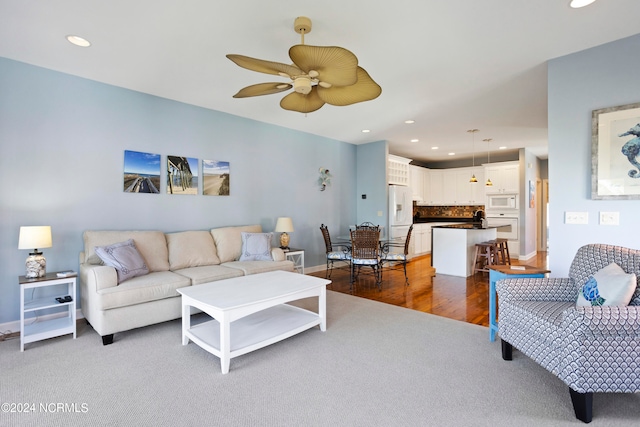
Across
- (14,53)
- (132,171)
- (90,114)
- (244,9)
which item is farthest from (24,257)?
(244,9)

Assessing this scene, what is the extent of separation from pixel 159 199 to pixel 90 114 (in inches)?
47.2

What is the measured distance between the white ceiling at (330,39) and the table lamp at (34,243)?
5.50ft

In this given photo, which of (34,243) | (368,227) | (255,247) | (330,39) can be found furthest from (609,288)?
(34,243)

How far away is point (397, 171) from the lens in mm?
7648

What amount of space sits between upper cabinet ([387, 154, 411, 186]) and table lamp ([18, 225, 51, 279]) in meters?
5.79

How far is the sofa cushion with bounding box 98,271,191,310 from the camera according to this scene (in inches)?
112

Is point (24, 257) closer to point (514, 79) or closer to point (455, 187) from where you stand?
point (514, 79)

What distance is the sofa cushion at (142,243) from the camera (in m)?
3.39

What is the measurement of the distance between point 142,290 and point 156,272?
59 cm

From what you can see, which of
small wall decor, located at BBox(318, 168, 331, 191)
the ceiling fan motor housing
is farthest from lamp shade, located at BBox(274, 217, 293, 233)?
the ceiling fan motor housing

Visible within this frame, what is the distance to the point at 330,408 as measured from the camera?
1.95 meters

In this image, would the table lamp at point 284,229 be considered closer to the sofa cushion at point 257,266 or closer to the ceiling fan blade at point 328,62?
the sofa cushion at point 257,266

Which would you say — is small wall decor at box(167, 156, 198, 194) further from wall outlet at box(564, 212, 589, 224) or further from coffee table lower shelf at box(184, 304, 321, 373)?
wall outlet at box(564, 212, 589, 224)

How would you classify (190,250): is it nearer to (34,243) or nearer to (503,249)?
(34,243)
